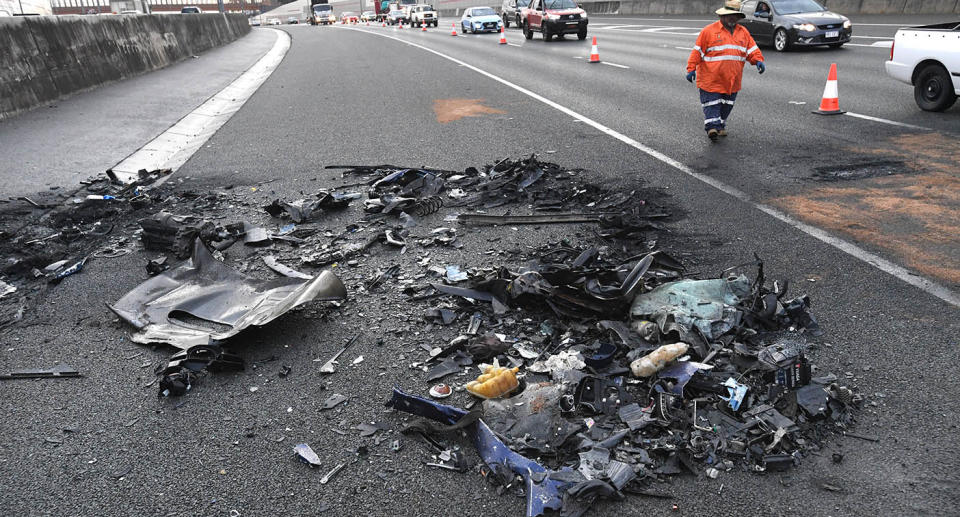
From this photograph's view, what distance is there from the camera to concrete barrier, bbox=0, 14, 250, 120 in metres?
10.4

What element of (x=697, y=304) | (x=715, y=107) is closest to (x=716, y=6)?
(x=715, y=107)

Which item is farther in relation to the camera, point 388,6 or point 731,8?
point 388,6

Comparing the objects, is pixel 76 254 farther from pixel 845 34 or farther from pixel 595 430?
pixel 845 34

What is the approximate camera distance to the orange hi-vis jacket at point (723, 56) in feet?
29.4

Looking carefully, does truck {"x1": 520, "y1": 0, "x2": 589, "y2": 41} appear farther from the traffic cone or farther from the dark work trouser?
the dark work trouser

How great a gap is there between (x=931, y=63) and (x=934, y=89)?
0.40 metres

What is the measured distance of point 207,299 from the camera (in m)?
4.82

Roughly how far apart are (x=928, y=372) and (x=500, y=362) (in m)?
2.26

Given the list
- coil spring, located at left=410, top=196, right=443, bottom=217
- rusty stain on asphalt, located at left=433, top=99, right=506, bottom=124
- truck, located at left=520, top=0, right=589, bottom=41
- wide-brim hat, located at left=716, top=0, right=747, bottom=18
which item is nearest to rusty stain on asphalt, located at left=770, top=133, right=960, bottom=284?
wide-brim hat, located at left=716, top=0, right=747, bottom=18

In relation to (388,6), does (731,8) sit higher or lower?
higher

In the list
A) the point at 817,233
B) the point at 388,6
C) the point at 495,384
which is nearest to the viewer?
the point at 495,384

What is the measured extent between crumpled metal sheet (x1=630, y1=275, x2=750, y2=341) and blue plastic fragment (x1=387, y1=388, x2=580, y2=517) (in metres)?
1.39

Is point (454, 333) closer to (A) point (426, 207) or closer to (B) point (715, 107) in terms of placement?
(A) point (426, 207)

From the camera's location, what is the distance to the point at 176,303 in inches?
187
